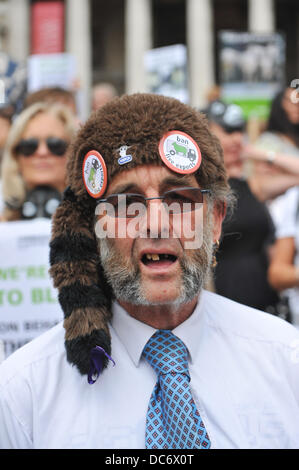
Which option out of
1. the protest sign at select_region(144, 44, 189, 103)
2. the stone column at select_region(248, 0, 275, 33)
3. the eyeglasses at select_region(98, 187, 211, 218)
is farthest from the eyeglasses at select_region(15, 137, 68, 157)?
the stone column at select_region(248, 0, 275, 33)

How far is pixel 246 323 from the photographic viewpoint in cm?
235

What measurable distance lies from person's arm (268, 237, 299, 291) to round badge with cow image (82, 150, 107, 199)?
6.70 feet

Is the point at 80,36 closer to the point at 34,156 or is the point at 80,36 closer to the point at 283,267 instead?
the point at 34,156

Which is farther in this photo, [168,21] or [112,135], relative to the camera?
[168,21]

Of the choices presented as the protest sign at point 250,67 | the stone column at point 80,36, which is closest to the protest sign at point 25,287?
the protest sign at point 250,67

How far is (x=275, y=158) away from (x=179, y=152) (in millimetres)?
2334

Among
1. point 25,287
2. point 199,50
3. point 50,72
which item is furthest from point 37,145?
point 199,50

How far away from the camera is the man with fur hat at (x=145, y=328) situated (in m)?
2.00

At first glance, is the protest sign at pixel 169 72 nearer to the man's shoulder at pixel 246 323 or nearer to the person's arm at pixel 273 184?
the person's arm at pixel 273 184

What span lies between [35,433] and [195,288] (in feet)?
2.48

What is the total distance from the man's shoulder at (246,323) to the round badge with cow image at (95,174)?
647mm

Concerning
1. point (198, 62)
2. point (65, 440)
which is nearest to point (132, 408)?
point (65, 440)

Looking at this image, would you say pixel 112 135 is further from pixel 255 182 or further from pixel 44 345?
pixel 255 182

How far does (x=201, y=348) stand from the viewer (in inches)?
88.8
